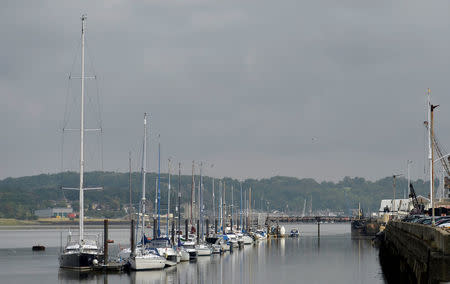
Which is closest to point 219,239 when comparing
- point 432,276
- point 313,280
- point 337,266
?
point 337,266

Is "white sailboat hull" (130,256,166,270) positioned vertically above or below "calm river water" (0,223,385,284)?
above

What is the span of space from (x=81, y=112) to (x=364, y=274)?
1792 inches

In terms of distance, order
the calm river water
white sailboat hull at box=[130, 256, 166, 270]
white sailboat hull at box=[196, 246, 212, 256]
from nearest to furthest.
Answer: the calm river water < white sailboat hull at box=[130, 256, 166, 270] < white sailboat hull at box=[196, 246, 212, 256]

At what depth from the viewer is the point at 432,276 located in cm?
4125

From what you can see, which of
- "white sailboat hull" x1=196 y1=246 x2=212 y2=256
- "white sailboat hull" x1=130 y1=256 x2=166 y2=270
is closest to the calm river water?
"white sailboat hull" x1=130 y1=256 x2=166 y2=270

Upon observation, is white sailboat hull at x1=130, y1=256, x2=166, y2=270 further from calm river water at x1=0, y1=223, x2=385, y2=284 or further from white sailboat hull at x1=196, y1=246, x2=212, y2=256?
white sailboat hull at x1=196, y1=246, x2=212, y2=256

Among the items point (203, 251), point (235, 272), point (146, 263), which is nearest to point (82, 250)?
point (146, 263)

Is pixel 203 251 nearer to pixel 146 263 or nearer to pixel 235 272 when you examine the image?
pixel 235 272

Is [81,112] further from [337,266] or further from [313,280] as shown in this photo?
[337,266]

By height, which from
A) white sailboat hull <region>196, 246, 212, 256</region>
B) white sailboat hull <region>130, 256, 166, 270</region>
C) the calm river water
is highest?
white sailboat hull <region>130, 256, 166, 270</region>

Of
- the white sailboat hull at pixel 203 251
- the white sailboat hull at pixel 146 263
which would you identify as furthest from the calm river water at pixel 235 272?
the white sailboat hull at pixel 203 251

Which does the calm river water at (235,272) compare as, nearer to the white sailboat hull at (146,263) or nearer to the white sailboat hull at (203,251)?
the white sailboat hull at (146,263)

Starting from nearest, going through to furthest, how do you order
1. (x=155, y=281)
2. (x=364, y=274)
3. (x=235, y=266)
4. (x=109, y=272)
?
(x=155, y=281), (x=109, y=272), (x=364, y=274), (x=235, y=266)

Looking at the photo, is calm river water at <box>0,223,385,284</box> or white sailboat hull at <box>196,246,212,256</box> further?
white sailboat hull at <box>196,246,212,256</box>
